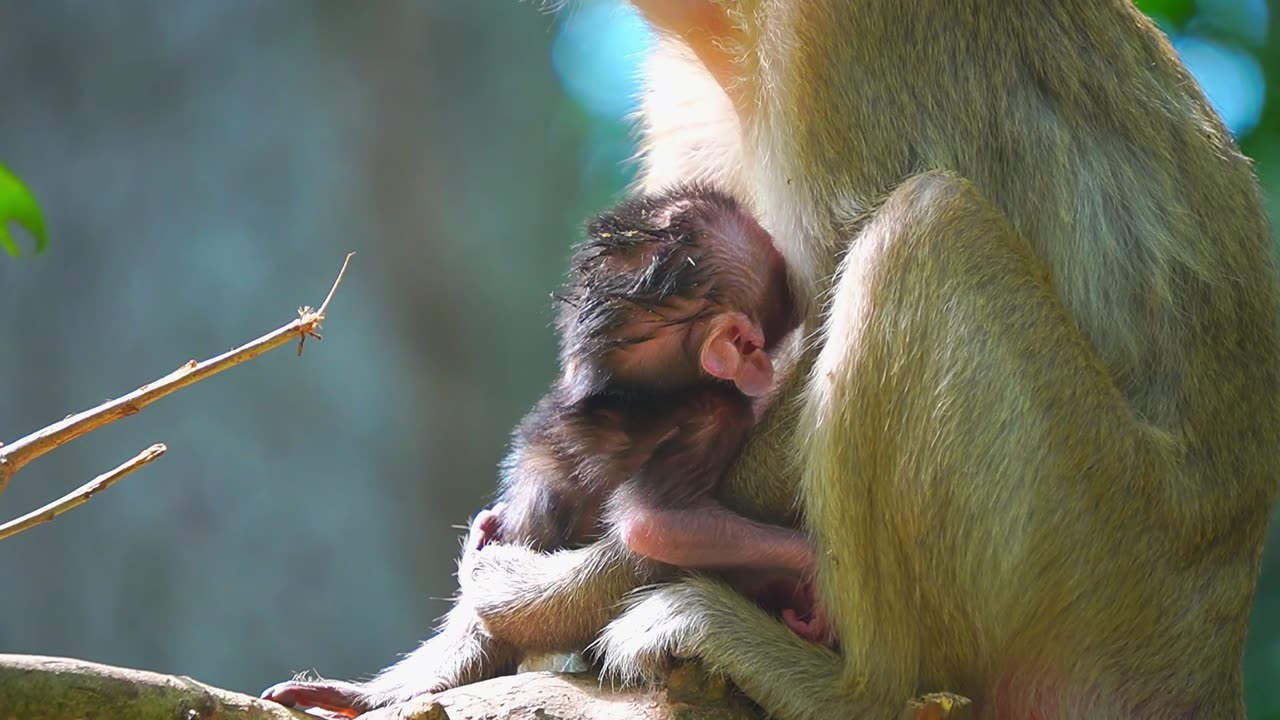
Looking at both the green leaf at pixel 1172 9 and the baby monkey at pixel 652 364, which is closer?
the baby monkey at pixel 652 364

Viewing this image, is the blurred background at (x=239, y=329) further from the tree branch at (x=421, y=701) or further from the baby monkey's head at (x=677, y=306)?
the tree branch at (x=421, y=701)

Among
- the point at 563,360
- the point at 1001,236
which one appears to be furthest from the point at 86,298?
the point at 1001,236

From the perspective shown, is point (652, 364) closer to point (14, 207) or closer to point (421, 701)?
point (421, 701)

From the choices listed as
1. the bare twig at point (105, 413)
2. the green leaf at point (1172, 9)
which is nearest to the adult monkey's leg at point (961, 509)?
the bare twig at point (105, 413)

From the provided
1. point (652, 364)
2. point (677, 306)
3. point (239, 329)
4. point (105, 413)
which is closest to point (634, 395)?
point (652, 364)

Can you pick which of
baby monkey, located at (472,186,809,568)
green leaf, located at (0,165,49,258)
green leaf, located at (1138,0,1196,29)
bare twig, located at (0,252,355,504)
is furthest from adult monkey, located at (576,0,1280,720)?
green leaf, located at (1138,0,1196,29)

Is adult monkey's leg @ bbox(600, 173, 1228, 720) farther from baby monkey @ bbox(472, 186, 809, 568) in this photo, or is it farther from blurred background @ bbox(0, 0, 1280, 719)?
blurred background @ bbox(0, 0, 1280, 719)
